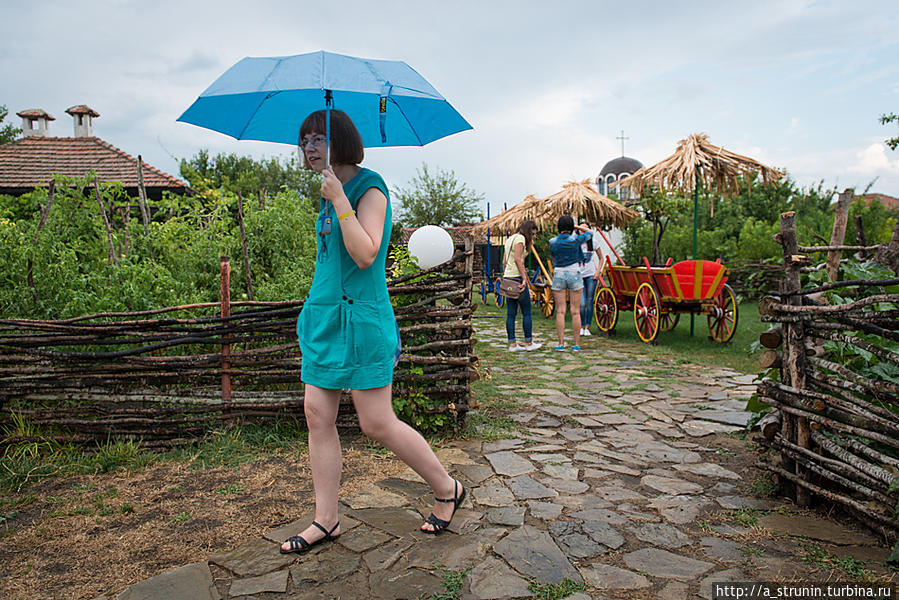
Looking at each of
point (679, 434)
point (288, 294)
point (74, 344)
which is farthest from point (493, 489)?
point (74, 344)

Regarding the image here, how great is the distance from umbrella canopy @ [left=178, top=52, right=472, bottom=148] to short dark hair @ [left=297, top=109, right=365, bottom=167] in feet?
0.32

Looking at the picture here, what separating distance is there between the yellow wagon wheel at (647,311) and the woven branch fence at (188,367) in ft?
16.4

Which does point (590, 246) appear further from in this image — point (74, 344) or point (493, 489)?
point (74, 344)

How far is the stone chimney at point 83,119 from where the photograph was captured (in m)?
23.0

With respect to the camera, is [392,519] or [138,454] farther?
[138,454]

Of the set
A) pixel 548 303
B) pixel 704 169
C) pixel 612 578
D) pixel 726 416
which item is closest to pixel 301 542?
pixel 612 578

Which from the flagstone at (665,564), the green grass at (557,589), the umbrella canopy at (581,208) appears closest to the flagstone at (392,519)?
the green grass at (557,589)

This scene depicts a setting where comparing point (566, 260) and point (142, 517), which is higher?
point (566, 260)

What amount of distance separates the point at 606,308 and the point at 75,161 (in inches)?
802

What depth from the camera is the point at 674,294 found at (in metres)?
7.94

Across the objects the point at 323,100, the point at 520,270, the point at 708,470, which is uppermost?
the point at 323,100

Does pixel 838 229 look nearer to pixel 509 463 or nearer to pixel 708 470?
pixel 708 470

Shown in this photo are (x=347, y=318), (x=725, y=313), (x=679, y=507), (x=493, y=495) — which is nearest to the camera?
(x=347, y=318)

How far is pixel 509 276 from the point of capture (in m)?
7.74
